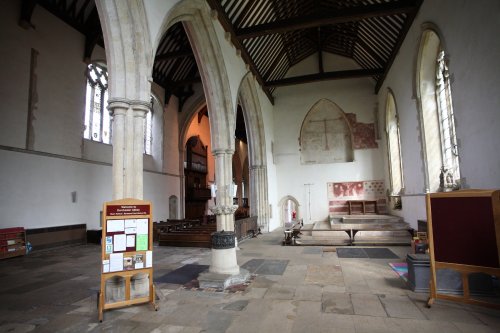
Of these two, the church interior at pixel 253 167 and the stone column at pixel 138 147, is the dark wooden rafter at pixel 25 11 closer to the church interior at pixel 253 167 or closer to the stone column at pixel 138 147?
the church interior at pixel 253 167

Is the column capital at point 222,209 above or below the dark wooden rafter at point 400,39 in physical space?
below

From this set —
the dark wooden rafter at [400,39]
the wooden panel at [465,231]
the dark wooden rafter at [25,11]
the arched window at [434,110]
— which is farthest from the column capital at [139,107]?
the dark wooden rafter at [400,39]

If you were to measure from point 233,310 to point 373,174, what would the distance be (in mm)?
10513

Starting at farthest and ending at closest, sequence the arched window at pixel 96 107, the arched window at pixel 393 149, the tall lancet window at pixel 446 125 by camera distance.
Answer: the arched window at pixel 393 149
the arched window at pixel 96 107
the tall lancet window at pixel 446 125

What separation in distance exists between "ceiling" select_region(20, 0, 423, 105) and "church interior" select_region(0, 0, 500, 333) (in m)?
0.07

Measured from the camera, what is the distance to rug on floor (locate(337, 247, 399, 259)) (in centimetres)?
572

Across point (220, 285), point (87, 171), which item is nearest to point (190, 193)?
point (87, 171)

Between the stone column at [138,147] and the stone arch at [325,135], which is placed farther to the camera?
the stone arch at [325,135]

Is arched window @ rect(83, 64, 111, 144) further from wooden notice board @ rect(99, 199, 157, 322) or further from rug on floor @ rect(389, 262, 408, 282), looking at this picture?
rug on floor @ rect(389, 262, 408, 282)

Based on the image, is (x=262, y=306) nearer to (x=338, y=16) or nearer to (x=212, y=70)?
(x=212, y=70)

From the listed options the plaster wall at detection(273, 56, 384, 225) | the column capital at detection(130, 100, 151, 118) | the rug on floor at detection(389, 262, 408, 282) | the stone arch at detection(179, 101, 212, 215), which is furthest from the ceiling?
the rug on floor at detection(389, 262, 408, 282)

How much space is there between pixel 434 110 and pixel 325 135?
6.20m

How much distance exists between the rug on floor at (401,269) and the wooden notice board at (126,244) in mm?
3310

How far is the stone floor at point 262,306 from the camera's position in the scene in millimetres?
2688
